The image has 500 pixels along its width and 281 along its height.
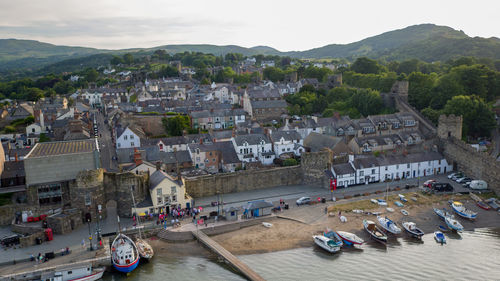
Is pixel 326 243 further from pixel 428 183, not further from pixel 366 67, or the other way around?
pixel 366 67

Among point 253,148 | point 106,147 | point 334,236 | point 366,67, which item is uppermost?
point 366,67

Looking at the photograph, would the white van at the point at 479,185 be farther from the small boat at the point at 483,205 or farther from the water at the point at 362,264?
the water at the point at 362,264

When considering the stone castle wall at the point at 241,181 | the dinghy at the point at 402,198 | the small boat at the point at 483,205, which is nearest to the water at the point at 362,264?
the small boat at the point at 483,205

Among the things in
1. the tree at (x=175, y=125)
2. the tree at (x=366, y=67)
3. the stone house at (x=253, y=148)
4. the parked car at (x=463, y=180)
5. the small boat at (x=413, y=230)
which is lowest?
the small boat at (x=413, y=230)

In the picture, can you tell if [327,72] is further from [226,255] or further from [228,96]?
[226,255]

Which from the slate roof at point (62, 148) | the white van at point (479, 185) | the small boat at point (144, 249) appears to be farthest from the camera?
the white van at point (479, 185)

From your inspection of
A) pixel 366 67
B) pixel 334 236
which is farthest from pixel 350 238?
pixel 366 67
